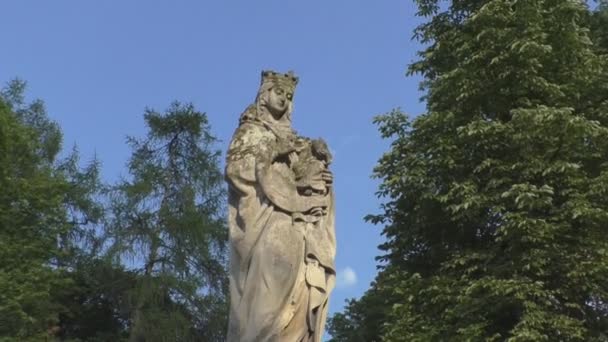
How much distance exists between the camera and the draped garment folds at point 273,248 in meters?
8.58

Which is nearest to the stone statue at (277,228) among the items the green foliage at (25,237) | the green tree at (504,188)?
the green tree at (504,188)

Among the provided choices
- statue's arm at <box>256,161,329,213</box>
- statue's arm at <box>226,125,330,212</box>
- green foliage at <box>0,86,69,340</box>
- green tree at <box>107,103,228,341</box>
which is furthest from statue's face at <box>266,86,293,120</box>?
green tree at <box>107,103,228,341</box>

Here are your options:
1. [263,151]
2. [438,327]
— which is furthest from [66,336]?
[263,151]

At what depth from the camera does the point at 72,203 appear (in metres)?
35.5

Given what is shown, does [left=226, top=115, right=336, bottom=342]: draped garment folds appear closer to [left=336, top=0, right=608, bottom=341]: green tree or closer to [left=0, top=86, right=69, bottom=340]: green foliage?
[left=336, top=0, right=608, bottom=341]: green tree

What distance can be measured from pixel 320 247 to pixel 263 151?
1.09 meters

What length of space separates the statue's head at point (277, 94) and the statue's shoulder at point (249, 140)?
0.81 ft

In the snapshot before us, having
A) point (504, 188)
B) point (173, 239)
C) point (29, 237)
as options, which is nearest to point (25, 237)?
point (29, 237)

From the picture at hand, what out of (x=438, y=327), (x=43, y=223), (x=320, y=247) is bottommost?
(x=320, y=247)

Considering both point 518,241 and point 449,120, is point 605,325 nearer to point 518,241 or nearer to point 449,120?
point 518,241

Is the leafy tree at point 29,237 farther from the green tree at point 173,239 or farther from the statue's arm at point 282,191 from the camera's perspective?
the statue's arm at point 282,191

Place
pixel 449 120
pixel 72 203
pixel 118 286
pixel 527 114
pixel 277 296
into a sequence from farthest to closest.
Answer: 1. pixel 72 203
2. pixel 118 286
3. pixel 449 120
4. pixel 527 114
5. pixel 277 296

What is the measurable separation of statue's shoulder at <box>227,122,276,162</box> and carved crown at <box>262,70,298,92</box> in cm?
51

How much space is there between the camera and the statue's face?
31.2 feet
